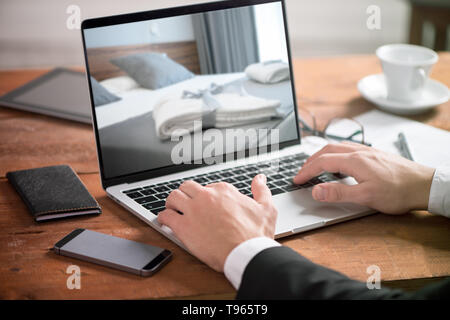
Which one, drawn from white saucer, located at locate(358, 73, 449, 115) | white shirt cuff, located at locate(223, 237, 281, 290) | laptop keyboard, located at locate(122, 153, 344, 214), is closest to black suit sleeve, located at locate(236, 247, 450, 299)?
white shirt cuff, located at locate(223, 237, 281, 290)

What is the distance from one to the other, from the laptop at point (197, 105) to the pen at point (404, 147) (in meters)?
0.19

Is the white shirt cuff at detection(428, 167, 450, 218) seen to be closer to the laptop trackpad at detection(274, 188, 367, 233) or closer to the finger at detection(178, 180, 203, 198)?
the laptop trackpad at detection(274, 188, 367, 233)

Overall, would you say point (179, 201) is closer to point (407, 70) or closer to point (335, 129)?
point (335, 129)

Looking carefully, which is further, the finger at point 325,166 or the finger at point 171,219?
the finger at point 325,166

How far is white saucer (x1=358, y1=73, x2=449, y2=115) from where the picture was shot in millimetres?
1274

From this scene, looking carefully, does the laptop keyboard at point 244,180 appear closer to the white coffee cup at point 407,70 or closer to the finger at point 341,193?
the finger at point 341,193

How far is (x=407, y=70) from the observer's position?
1.26m

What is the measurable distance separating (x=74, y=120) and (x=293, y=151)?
1.88 feet

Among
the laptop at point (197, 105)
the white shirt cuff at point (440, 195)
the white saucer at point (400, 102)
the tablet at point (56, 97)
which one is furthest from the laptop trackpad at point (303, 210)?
the tablet at point (56, 97)

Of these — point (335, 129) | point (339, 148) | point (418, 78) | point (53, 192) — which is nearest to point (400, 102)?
point (418, 78)

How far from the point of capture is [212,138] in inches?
40.1

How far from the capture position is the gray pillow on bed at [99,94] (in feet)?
3.03
